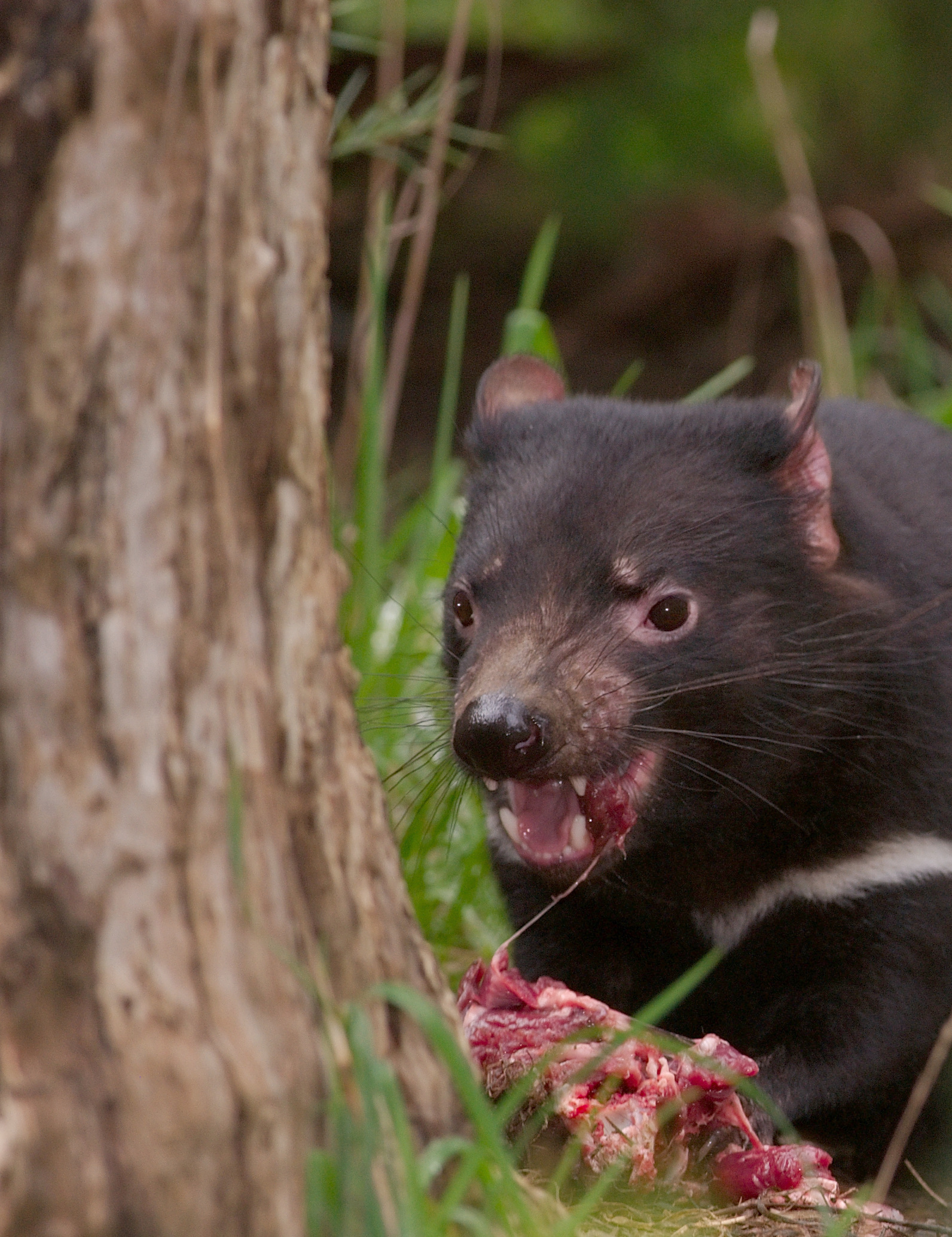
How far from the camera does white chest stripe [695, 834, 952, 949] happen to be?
105 inches

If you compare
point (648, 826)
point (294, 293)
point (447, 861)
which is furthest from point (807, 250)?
point (294, 293)

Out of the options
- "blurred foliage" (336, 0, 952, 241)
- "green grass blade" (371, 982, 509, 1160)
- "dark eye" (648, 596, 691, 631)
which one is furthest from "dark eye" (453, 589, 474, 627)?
"blurred foliage" (336, 0, 952, 241)

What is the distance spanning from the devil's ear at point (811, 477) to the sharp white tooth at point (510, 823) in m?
0.61

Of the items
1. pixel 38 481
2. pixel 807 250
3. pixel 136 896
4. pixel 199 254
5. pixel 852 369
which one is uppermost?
pixel 199 254

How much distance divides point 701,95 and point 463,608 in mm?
5817

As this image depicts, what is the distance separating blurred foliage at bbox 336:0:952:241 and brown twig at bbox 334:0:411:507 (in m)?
3.15

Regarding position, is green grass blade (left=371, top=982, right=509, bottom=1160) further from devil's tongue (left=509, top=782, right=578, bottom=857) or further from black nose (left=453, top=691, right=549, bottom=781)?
devil's tongue (left=509, top=782, right=578, bottom=857)

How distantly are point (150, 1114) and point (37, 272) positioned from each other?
722mm

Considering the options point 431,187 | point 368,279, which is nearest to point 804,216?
point 368,279

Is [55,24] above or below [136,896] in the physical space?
above

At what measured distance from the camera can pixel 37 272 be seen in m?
1.47

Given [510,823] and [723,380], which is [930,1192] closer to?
[510,823]

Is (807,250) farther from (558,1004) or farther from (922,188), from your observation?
(922,188)

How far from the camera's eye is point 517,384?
130 inches
